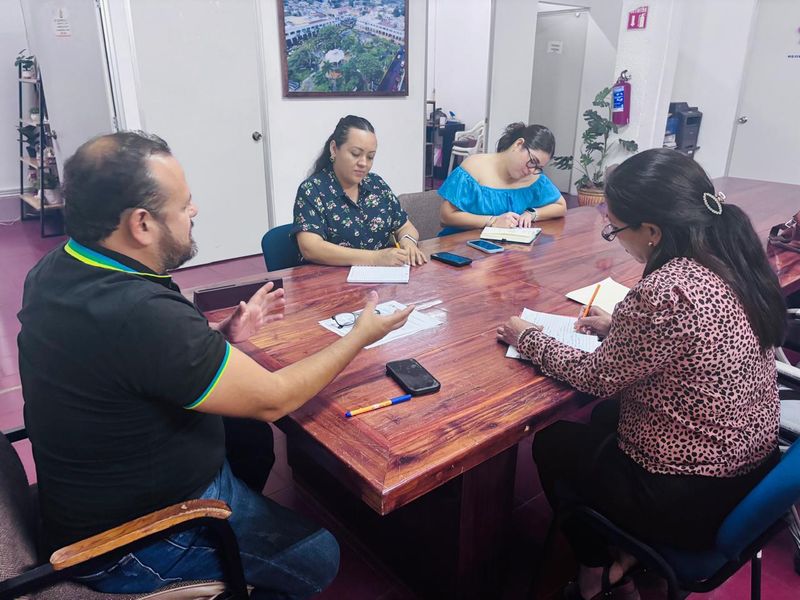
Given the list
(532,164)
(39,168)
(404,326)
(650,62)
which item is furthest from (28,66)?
(650,62)

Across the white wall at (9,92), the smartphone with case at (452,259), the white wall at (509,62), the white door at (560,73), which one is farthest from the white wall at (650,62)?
the white wall at (9,92)

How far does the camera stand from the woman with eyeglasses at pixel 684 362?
1091mm

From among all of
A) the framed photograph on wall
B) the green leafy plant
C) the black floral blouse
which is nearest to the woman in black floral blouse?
the black floral blouse

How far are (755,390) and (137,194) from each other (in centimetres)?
124

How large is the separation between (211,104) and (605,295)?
3.31 meters

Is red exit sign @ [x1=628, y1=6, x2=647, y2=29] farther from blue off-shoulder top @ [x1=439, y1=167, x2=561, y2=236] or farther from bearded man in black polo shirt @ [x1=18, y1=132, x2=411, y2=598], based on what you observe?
bearded man in black polo shirt @ [x1=18, y1=132, x2=411, y2=598]

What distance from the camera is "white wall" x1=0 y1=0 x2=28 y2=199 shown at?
238 inches

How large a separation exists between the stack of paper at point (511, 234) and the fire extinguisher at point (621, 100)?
3.30 m

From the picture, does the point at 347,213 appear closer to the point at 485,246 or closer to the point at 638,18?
the point at 485,246

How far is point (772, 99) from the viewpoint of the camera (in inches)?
227

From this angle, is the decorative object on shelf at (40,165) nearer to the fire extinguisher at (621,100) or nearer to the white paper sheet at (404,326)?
the white paper sheet at (404,326)

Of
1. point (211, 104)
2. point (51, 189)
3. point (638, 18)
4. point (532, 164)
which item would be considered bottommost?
point (51, 189)

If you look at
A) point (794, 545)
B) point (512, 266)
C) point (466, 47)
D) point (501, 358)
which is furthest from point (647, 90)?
point (501, 358)

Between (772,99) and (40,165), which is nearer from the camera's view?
(40,165)
